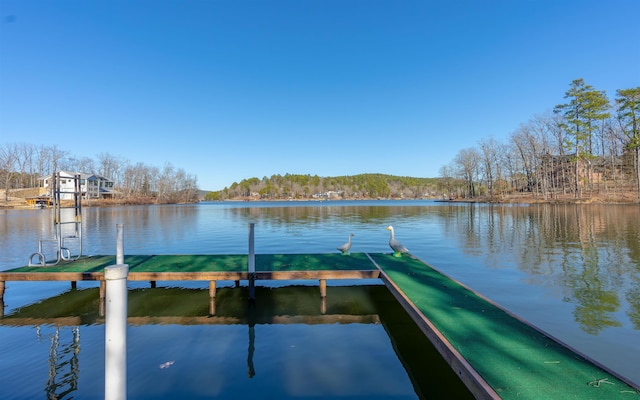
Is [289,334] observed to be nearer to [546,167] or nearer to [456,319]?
[456,319]

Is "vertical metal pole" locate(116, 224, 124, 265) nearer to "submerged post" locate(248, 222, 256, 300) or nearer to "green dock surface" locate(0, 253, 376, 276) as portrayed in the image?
"submerged post" locate(248, 222, 256, 300)

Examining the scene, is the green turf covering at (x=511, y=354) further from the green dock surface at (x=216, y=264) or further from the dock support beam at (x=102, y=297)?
the dock support beam at (x=102, y=297)

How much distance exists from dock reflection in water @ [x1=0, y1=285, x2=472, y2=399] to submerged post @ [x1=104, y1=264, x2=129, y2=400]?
2.67 m

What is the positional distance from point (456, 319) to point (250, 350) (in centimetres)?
376

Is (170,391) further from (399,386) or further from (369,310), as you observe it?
(369,310)

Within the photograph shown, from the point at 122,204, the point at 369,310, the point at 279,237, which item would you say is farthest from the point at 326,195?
the point at 369,310

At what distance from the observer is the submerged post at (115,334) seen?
2273 mm

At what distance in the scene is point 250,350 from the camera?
5.99m

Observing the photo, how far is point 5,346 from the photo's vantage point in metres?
6.07

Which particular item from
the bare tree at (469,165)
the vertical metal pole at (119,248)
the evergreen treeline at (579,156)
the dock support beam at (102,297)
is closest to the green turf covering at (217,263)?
the dock support beam at (102,297)

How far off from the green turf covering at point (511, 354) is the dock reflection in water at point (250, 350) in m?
0.84

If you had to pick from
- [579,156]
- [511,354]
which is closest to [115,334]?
[511,354]

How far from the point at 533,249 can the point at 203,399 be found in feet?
53.8

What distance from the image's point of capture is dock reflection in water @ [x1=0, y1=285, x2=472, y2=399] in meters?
4.75
